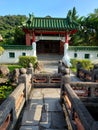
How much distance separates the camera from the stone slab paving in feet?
15.0

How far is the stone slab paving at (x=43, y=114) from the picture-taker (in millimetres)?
4562

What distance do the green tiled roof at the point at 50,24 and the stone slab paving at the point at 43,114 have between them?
1528 centimetres

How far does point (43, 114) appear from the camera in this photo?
17.5 ft

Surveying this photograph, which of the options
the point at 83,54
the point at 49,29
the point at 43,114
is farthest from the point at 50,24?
the point at 43,114

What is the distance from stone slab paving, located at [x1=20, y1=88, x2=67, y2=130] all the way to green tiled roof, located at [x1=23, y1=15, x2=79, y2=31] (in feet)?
50.1

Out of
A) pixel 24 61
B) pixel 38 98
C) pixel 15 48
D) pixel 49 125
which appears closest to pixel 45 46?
pixel 15 48

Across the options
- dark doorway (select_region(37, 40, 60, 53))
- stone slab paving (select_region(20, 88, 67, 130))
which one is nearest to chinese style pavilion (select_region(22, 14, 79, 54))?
dark doorway (select_region(37, 40, 60, 53))

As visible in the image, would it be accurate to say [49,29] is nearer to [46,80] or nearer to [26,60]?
[26,60]

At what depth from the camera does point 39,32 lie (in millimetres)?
21969

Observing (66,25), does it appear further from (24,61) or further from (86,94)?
(86,94)

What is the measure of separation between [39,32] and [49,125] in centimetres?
1839

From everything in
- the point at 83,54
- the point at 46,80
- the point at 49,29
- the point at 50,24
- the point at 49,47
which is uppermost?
the point at 50,24

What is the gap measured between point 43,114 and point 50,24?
18329 mm

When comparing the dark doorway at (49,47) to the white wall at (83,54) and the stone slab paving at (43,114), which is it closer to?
the white wall at (83,54)
